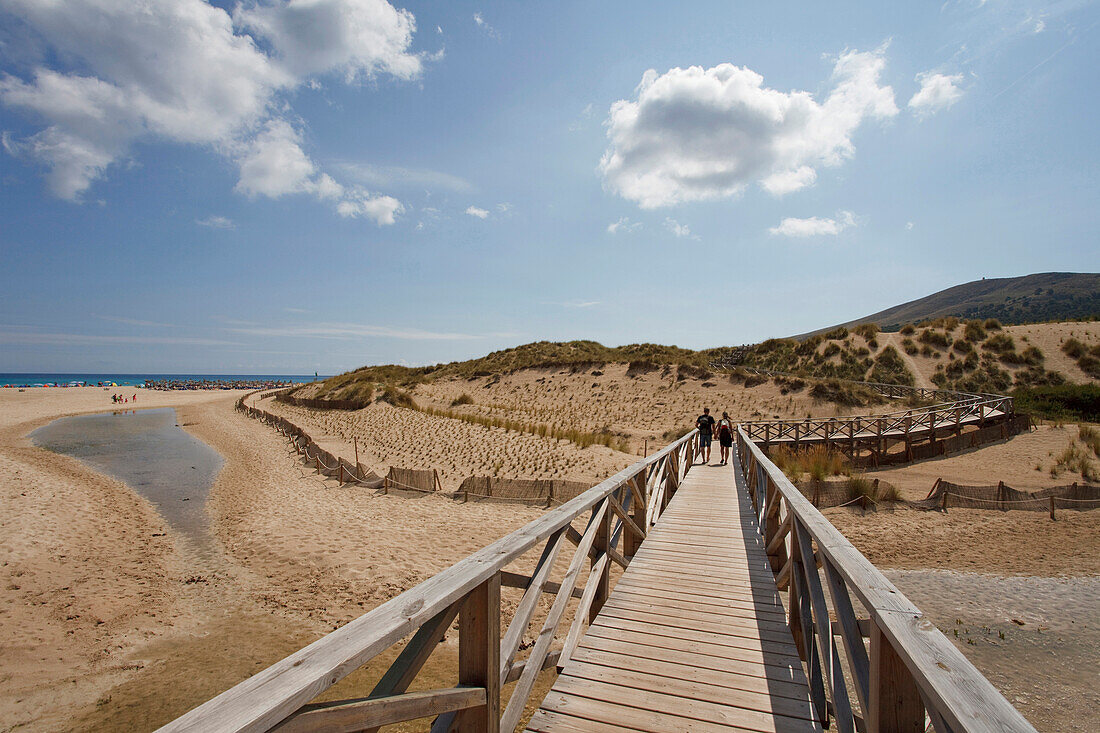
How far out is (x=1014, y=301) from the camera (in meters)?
97.5

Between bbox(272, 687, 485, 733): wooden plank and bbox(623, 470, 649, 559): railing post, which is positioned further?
bbox(623, 470, 649, 559): railing post

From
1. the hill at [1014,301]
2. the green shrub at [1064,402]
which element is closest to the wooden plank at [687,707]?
the green shrub at [1064,402]

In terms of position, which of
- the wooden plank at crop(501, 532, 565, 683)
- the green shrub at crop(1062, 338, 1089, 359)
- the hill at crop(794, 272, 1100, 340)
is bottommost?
the wooden plank at crop(501, 532, 565, 683)

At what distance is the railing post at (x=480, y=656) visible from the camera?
207 centimetres

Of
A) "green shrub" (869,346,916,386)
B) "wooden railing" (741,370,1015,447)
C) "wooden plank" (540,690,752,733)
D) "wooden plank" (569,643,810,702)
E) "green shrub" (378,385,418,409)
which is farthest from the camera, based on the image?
"green shrub" (869,346,916,386)

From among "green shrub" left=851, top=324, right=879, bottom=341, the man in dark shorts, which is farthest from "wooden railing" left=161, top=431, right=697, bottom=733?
"green shrub" left=851, top=324, right=879, bottom=341

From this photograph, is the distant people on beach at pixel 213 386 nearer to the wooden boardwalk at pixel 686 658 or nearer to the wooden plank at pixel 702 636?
the wooden boardwalk at pixel 686 658

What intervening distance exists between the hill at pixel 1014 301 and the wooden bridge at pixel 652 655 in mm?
84068

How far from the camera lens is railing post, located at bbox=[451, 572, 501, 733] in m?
2.07

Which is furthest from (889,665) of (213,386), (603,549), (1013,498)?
(213,386)

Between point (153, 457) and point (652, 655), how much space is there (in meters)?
25.8

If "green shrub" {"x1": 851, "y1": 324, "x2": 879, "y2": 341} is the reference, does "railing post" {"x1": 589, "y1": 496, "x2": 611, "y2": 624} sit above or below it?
below

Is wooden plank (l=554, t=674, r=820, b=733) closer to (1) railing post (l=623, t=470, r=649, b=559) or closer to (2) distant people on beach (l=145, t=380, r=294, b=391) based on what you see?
(1) railing post (l=623, t=470, r=649, b=559)

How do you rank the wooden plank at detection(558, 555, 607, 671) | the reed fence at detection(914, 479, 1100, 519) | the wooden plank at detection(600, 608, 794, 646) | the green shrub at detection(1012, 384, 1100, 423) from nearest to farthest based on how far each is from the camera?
the wooden plank at detection(558, 555, 607, 671), the wooden plank at detection(600, 608, 794, 646), the reed fence at detection(914, 479, 1100, 519), the green shrub at detection(1012, 384, 1100, 423)
